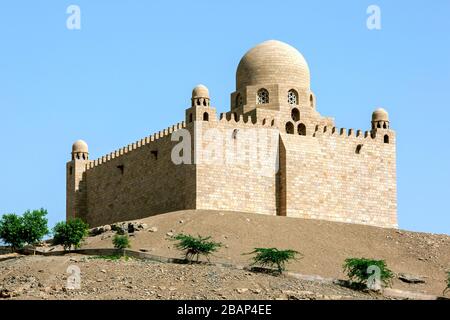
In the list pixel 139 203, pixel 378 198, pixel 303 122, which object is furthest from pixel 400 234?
pixel 139 203

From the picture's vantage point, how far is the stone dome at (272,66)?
48.6 m

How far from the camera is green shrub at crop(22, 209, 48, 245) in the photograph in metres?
44.8

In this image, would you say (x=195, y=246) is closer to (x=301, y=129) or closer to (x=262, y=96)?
(x=301, y=129)

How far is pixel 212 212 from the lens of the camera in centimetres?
4369

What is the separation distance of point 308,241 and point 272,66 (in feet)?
31.9

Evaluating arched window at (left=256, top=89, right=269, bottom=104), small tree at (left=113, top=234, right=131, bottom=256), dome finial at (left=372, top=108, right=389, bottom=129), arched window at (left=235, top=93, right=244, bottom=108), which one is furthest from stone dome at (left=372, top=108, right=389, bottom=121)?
small tree at (left=113, top=234, right=131, bottom=256)

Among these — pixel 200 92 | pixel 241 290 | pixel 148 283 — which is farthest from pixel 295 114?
pixel 148 283

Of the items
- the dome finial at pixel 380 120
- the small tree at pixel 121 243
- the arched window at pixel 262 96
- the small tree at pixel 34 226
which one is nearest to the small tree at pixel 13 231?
the small tree at pixel 34 226

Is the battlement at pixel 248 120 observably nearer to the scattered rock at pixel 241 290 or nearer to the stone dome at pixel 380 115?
the stone dome at pixel 380 115

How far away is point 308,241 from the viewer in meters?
41.9

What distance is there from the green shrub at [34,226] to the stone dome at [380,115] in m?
14.7

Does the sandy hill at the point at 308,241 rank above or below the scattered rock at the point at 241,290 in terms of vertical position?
above

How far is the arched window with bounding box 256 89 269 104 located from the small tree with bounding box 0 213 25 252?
36.4ft
